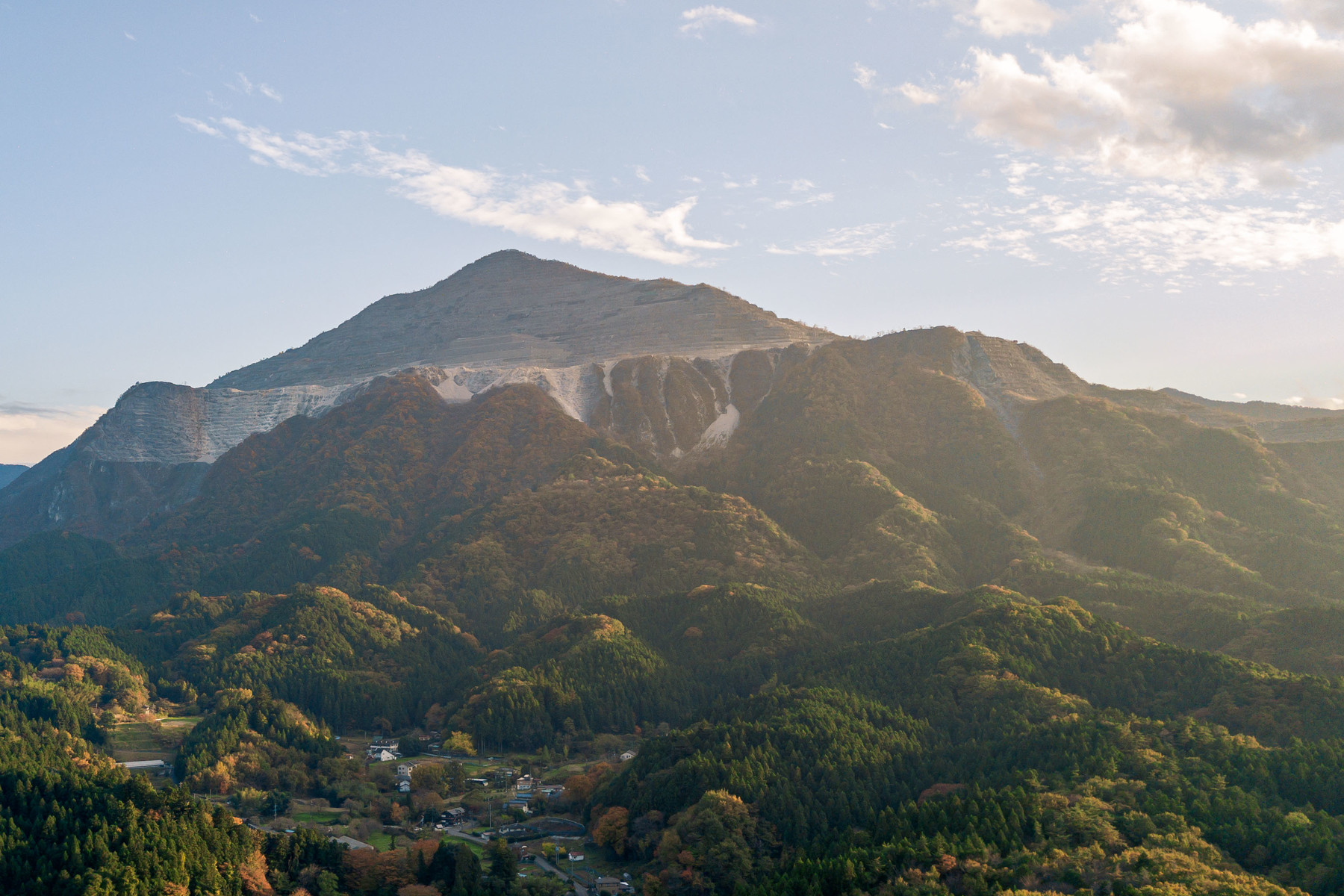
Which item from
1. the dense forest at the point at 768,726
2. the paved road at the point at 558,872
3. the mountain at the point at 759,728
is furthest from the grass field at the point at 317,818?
the paved road at the point at 558,872

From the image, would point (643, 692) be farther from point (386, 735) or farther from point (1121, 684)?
point (1121, 684)

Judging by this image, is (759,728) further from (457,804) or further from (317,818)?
(317,818)

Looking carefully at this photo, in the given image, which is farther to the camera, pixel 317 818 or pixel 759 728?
pixel 759 728

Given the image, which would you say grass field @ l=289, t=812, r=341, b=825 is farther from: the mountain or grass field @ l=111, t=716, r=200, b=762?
grass field @ l=111, t=716, r=200, b=762

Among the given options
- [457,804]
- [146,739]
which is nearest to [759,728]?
[457,804]

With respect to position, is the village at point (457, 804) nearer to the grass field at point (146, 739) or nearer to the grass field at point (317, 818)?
the grass field at point (317, 818)

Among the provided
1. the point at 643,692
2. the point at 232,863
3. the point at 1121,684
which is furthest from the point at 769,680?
the point at 232,863

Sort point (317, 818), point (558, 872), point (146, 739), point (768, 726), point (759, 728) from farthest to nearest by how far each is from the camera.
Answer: point (146, 739)
point (768, 726)
point (759, 728)
point (317, 818)
point (558, 872)

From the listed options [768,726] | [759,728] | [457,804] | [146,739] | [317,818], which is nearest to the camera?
[317,818]

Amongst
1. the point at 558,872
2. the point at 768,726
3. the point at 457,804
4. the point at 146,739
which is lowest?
the point at 457,804
